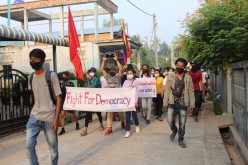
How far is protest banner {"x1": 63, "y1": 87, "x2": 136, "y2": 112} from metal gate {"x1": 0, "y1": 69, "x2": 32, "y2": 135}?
1645 millimetres

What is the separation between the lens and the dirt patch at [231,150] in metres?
6.64

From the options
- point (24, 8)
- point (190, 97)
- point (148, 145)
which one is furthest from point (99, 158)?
point (24, 8)

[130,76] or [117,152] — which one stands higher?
[130,76]

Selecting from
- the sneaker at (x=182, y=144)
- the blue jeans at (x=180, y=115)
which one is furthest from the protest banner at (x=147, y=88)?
the sneaker at (x=182, y=144)

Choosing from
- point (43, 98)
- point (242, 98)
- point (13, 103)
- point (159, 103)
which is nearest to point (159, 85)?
point (159, 103)

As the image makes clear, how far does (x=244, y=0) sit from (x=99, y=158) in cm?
636

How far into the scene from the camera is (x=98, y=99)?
27.9 ft

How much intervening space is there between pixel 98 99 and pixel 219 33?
386 centimetres

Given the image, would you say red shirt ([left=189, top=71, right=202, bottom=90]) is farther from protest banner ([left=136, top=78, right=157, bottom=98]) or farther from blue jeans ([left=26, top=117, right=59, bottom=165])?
blue jeans ([left=26, top=117, right=59, bottom=165])

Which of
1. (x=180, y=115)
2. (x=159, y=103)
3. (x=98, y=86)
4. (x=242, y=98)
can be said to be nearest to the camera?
(x=180, y=115)

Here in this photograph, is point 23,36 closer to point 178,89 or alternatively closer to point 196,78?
point 178,89

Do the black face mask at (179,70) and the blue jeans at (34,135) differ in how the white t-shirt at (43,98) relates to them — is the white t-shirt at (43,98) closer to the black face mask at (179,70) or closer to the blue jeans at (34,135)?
the blue jeans at (34,135)

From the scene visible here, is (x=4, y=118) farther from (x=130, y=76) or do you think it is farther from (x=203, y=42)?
(x=203, y=42)

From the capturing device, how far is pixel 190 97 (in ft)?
22.3
